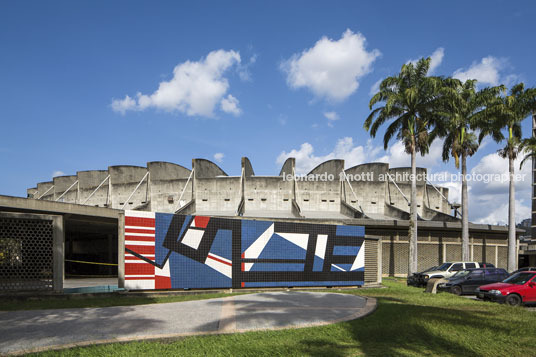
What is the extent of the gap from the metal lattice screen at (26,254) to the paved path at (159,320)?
2824 mm

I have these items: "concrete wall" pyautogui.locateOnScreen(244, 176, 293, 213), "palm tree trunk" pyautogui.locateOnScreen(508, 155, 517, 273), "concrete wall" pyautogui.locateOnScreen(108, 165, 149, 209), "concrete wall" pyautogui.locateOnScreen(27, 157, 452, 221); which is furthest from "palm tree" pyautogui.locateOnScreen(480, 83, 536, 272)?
"concrete wall" pyautogui.locateOnScreen(108, 165, 149, 209)

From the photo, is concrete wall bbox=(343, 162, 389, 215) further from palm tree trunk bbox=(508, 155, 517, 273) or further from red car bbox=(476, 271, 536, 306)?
red car bbox=(476, 271, 536, 306)

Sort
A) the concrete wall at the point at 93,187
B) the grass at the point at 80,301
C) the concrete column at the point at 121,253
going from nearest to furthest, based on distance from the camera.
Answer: the grass at the point at 80,301 → the concrete column at the point at 121,253 → the concrete wall at the point at 93,187

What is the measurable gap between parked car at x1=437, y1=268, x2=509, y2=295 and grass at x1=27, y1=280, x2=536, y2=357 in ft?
27.4

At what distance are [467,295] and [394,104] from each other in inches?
626

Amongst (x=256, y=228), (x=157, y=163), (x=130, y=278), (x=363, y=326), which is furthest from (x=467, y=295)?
(x=157, y=163)

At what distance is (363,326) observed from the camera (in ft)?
29.6

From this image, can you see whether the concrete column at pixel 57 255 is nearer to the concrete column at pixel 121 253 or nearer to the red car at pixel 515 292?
the concrete column at pixel 121 253

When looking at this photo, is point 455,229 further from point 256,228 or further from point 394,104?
point 256,228

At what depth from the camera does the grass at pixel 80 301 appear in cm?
1214

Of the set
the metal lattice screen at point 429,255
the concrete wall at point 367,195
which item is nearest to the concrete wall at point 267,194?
the concrete wall at point 367,195

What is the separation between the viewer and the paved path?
779cm

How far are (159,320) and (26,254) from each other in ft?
23.9

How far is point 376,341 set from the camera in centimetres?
770
